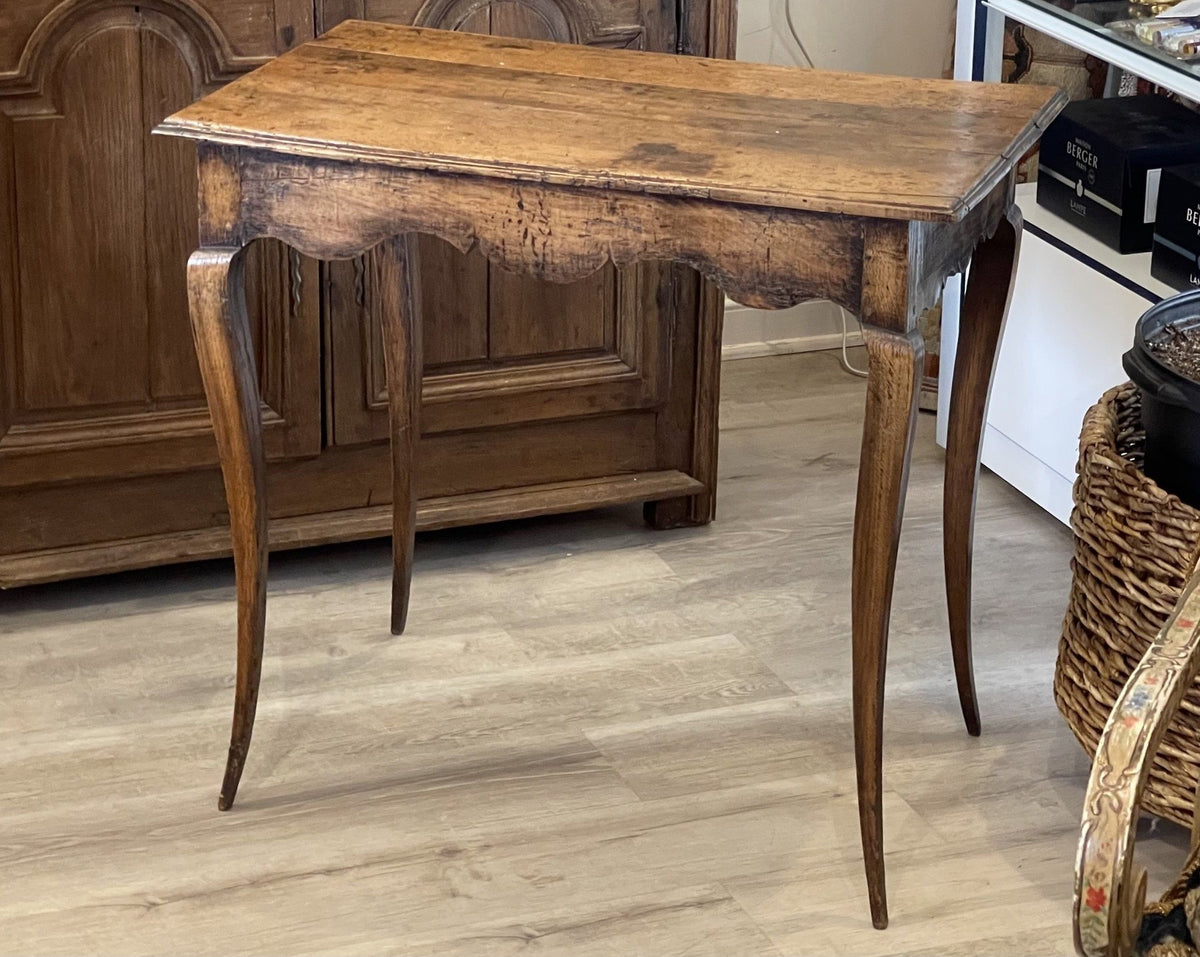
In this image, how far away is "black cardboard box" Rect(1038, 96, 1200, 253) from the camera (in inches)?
86.4

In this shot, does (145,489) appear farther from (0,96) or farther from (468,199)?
(468,199)

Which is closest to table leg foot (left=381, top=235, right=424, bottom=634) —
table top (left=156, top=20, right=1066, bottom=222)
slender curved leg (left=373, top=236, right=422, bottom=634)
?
slender curved leg (left=373, top=236, right=422, bottom=634)

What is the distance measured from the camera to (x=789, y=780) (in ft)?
5.94

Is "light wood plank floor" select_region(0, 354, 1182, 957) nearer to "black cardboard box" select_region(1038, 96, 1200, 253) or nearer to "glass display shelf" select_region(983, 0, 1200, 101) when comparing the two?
"black cardboard box" select_region(1038, 96, 1200, 253)

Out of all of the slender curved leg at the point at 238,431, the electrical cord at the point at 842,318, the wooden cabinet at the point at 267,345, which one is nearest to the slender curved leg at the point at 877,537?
the slender curved leg at the point at 238,431

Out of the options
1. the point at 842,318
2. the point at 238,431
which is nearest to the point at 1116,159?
the point at 842,318

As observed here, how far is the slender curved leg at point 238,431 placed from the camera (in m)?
1.53

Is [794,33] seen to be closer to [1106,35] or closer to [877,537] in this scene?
[1106,35]

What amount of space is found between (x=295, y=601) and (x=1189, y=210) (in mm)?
1235

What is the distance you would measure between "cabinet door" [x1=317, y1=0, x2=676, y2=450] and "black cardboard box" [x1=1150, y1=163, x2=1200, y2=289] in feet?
2.09

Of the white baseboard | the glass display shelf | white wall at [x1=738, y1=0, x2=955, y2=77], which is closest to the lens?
the glass display shelf

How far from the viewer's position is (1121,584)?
1670 millimetres

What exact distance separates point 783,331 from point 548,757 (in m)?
1.39

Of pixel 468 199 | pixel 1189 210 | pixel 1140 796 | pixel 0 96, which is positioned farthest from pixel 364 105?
pixel 1189 210
